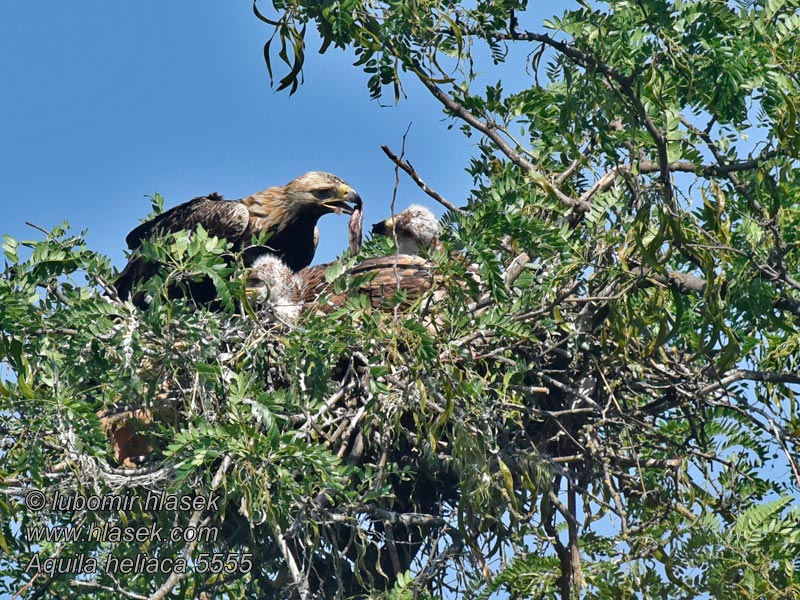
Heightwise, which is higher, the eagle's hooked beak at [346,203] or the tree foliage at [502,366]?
the eagle's hooked beak at [346,203]

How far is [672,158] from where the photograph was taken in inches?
183

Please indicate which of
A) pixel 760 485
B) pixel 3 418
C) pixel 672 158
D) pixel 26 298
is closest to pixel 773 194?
pixel 672 158

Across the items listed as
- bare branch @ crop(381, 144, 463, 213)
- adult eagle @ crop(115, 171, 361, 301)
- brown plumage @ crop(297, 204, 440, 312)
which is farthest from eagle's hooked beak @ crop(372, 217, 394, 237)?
bare branch @ crop(381, 144, 463, 213)

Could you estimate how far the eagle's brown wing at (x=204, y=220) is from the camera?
7633mm

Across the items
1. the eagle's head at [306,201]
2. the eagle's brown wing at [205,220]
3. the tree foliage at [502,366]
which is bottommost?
the tree foliage at [502,366]

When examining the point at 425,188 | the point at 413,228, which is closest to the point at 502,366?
the point at 425,188

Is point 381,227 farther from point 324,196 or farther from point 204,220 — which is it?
point 204,220

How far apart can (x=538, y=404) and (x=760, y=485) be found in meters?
1.28

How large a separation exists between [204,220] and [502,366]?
3.00 m

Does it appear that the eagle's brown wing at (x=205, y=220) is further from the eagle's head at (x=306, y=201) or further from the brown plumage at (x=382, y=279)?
the brown plumage at (x=382, y=279)

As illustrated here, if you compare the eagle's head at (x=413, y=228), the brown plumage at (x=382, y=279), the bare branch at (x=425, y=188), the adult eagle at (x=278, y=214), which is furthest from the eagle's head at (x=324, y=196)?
the bare branch at (x=425, y=188)

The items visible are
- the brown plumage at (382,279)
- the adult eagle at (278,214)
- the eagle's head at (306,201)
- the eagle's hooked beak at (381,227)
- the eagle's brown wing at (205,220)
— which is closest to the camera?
the brown plumage at (382,279)

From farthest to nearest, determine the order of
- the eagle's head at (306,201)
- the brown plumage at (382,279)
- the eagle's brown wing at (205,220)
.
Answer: the eagle's head at (306,201), the eagle's brown wing at (205,220), the brown plumage at (382,279)

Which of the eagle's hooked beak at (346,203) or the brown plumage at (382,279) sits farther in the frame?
the eagle's hooked beak at (346,203)
